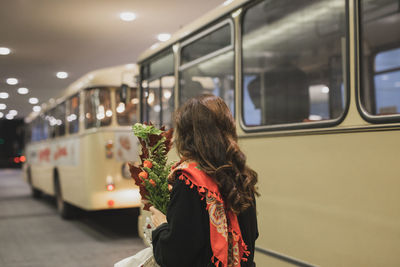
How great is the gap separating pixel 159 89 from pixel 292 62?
2.46 metres

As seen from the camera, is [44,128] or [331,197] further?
[44,128]

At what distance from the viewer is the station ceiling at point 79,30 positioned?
8.64 metres

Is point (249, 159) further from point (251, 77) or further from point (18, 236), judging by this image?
point (18, 236)

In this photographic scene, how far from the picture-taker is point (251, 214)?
83.9 inches

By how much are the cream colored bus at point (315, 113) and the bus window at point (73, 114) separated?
14.6 feet

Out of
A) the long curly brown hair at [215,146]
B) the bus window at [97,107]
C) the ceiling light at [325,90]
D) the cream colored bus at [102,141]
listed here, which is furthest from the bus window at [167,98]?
the long curly brown hair at [215,146]

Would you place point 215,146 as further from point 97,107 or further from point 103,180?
point 97,107

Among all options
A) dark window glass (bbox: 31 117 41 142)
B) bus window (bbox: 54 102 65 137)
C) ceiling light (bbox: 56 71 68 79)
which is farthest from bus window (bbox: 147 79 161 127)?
ceiling light (bbox: 56 71 68 79)

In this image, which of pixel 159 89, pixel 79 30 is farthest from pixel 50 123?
pixel 159 89

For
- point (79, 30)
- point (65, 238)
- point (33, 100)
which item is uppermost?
point (79, 30)

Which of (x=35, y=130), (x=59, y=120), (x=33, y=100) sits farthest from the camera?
(x=33, y=100)

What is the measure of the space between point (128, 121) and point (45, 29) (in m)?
3.53

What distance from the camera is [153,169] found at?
222 centimetres

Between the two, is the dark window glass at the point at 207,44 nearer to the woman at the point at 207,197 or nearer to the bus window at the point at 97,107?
the woman at the point at 207,197
